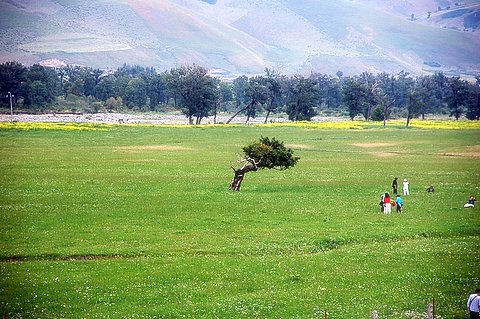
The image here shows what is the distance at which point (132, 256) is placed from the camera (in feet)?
95.9

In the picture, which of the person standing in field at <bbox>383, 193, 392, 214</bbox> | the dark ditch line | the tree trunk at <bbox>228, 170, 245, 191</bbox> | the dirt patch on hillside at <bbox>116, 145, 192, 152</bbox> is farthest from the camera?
the dirt patch on hillside at <bbox>116, 145, 192, 152</bbox>

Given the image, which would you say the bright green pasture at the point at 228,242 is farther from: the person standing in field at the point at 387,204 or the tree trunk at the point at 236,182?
the tree trunk at the point at 236,182

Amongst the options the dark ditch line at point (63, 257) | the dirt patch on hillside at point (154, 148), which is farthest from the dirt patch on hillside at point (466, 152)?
the dark ditch line at point (63, 257)

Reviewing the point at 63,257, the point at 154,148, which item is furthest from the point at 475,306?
the point at 154,148

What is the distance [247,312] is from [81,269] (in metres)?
8.40

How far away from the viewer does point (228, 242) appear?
32.0 m

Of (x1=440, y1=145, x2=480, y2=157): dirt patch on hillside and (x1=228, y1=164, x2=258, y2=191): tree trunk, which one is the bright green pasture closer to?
(x1=228, y1=164, x2=258, y2=191): tree trunk

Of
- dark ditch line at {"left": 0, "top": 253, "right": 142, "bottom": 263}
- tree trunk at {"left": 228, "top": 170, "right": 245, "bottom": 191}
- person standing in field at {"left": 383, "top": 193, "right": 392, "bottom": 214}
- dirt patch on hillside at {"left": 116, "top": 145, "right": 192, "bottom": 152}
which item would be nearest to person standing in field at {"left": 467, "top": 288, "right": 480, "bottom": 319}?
dark ditch line at {"left": 0, "top": 253, "right": 142, "bottom": 263}

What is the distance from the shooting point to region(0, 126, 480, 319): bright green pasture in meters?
23.1

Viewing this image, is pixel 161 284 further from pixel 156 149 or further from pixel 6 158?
pixel 156 149

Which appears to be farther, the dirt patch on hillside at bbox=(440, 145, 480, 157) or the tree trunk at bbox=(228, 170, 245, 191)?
the dirt patch on hillside at bbox=(440, 145, 480, 157)

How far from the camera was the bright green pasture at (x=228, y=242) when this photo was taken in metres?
23.1

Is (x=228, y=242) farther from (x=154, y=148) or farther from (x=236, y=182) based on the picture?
(x=154, y=148)

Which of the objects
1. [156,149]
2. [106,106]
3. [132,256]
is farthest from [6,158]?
[106,106]
